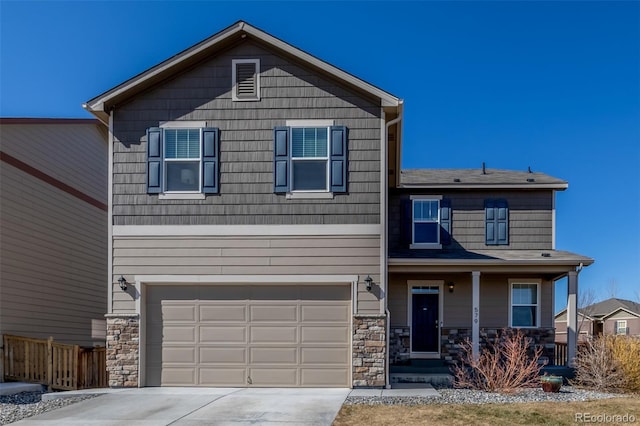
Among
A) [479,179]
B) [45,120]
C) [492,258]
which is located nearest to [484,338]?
[492,258]

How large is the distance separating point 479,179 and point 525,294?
3516mm

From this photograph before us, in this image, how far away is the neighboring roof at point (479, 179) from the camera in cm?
1534

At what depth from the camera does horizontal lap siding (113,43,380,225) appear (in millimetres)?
10953

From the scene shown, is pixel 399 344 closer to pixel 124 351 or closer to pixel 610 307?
pixel 124 351

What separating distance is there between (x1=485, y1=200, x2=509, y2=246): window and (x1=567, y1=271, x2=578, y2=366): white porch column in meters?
2.53

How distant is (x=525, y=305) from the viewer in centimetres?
1502

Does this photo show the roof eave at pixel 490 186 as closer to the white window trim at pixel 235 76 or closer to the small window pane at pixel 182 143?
the white window trim at pixel 235 76

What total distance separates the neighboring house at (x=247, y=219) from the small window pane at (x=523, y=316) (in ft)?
18.9

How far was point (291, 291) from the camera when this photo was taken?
11.1 m

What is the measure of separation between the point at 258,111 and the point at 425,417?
654cm

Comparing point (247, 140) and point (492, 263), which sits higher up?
point (247, 140)

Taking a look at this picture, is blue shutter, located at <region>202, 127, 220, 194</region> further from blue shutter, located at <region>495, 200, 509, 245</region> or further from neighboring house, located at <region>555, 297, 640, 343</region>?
neighboring house, located at <region>555, 297, 640, 343</region>

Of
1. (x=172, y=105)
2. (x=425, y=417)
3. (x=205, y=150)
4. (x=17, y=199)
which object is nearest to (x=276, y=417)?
(x=425, y=417)

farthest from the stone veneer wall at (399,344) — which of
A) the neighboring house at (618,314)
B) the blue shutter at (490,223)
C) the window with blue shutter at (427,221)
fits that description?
the neighboring house at (618,314)
